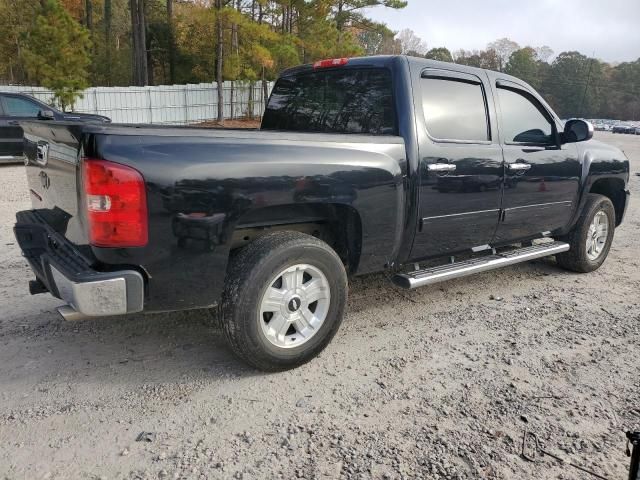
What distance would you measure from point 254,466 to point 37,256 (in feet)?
6.13

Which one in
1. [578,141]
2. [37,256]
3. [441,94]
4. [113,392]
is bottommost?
[113,392]

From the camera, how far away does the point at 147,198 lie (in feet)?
8.55

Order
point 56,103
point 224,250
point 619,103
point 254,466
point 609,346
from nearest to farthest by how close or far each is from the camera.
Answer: point 254,466, point 224,250, point 609,346, point 56,103, point 619,103

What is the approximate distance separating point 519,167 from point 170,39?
34.5 meters

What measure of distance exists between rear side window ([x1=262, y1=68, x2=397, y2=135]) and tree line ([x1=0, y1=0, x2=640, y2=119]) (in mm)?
18110

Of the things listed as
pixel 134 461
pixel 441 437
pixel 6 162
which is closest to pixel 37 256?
pixel 134 461

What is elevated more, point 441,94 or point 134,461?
point 441,94

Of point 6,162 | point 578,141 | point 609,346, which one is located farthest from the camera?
point 6,162

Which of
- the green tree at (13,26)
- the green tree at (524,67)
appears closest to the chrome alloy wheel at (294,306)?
the green tree at (13,26)

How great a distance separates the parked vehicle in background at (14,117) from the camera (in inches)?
436

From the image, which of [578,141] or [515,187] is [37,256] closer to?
[515,187]

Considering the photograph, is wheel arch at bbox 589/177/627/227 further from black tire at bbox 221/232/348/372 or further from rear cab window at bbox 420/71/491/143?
black tire at bbox 221/232/348/372

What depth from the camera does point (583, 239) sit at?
5367mm

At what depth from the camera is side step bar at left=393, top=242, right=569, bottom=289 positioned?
3812 mm
